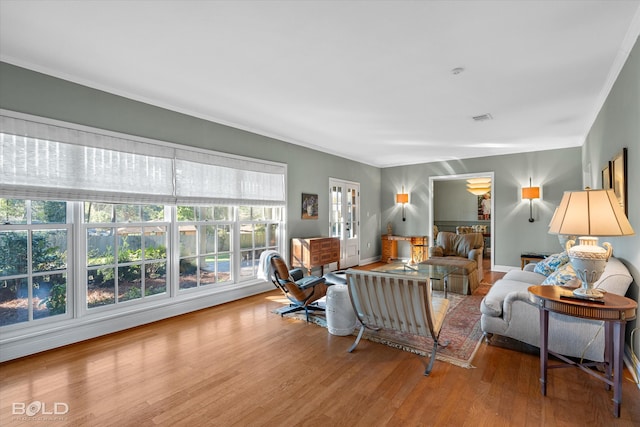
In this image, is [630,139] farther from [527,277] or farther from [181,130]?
[181,130]

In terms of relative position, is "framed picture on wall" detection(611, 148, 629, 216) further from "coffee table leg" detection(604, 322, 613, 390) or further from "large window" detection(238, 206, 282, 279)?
"large window" detection(238, 206, 282, 279)

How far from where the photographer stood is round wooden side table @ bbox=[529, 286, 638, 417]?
6.39 ft

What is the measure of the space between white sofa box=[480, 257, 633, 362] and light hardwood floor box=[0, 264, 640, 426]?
0.62 ft

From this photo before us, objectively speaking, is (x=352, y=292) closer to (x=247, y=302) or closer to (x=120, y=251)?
(x=247, y=302)

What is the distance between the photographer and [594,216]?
2123mm

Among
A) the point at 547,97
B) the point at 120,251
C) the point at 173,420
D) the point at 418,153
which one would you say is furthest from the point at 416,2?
the point at 418,153

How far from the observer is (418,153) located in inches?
273

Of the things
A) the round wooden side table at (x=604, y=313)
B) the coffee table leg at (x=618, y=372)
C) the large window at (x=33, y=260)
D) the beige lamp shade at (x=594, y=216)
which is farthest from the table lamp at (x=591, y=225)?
the large window at (x=33, y=260)

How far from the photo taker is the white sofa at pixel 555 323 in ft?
8.27

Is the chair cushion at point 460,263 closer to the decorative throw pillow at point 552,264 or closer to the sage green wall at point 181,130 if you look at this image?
the decorative throw pillow at point 552,264

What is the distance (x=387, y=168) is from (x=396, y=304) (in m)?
6.33

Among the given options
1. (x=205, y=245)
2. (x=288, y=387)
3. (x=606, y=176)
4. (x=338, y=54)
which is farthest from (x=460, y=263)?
(x=205, y=245)

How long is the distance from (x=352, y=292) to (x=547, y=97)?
3250 mm

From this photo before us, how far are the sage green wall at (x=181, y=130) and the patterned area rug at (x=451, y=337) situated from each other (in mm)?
2507
